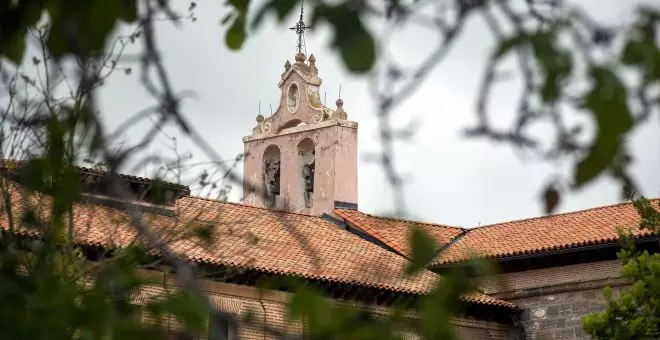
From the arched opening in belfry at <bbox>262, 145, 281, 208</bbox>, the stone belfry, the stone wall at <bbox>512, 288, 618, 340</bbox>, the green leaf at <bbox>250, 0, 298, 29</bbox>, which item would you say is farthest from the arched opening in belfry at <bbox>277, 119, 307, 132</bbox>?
the green leaf at <bbox>250, 0, 298, 29</bbox>

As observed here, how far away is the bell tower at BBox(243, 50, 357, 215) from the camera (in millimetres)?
26031

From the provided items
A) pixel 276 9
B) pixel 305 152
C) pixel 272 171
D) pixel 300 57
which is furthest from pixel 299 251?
pixel 276 9

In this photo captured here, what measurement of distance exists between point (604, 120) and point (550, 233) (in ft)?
63.6

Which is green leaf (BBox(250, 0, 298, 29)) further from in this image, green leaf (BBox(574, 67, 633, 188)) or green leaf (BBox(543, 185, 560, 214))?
green leaf (BBox(543, 185, 560, 214))

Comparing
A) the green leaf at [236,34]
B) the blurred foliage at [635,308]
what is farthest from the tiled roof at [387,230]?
the green leaf at [236,34]

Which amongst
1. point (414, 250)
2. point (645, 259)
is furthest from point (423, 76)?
point (645, 259)

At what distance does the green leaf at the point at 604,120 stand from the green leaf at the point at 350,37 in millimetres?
413

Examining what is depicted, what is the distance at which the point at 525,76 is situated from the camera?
107 inches

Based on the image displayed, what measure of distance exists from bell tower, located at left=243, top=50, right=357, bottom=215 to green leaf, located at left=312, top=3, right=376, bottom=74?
74.4ft

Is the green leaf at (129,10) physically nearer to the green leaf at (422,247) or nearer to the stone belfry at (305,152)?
the green leaf at (422,247)

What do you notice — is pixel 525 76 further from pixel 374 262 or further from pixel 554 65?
pixel 374 262

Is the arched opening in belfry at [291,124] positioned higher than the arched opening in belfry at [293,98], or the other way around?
the arched opening in belfry at [293,98]

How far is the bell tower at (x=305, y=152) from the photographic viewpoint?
26031 millimetres

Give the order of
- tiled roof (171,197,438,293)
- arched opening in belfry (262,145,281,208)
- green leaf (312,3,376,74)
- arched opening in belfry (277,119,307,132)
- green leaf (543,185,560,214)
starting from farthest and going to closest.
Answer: arched opening in belfry (277,119,307,132), arched opening in belfry (262,145,281,208), tiled roof (171,197,438,293), green leaf (543,185,560,214), green leaf (312,3,376,74)
